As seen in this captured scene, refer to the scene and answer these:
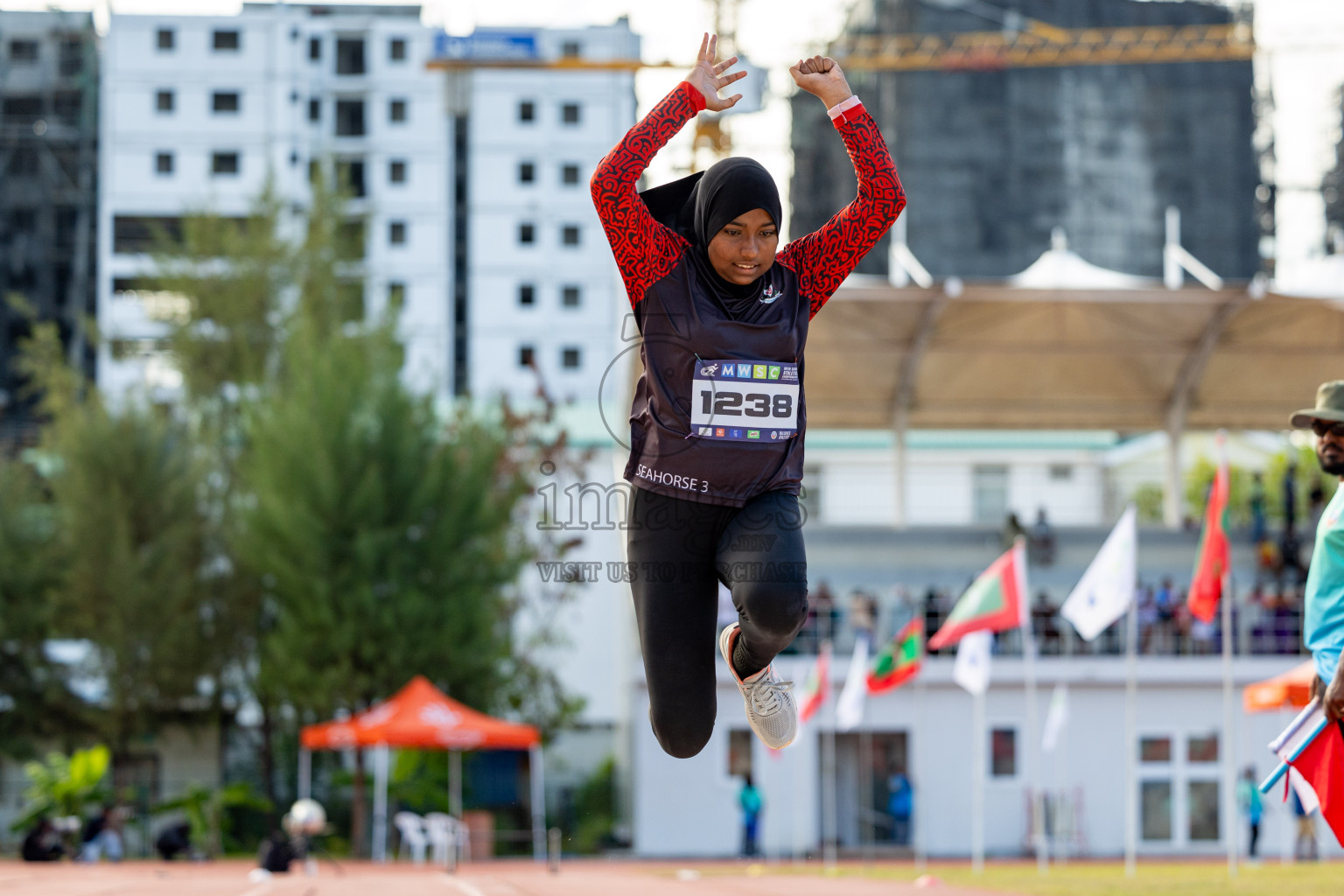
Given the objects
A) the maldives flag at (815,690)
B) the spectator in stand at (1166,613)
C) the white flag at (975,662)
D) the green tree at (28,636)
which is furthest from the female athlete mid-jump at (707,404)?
the green tree at (28,636)

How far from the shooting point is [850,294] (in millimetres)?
33188

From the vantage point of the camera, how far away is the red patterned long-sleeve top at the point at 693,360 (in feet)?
18.4

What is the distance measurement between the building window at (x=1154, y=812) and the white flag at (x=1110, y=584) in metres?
13.9

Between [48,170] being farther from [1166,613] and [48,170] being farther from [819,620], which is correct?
[1166,613]

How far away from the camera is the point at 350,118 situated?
8375 cm

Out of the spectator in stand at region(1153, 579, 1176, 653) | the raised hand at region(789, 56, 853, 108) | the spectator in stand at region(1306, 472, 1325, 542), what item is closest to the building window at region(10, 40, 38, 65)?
the spectator in stand at region(1306, 472, 1325, 542)

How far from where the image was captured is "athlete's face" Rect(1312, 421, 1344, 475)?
725 cm

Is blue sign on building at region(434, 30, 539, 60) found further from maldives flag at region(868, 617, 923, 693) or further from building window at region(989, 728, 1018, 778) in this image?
maldives flag at region(868, 617, 923, 693)

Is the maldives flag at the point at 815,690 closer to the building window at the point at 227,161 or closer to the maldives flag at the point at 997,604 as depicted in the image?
the maldives flag at the point at 997,604

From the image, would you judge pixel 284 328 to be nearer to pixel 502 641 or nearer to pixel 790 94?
pixel 502 641

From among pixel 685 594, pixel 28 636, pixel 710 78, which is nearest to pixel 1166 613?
pixel 28 636

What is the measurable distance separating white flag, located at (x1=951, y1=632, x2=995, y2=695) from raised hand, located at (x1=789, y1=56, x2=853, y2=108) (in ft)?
57.3

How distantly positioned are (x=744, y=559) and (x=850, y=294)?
92.3 feet

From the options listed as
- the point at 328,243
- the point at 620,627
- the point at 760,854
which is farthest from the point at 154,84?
the point at 760,854
